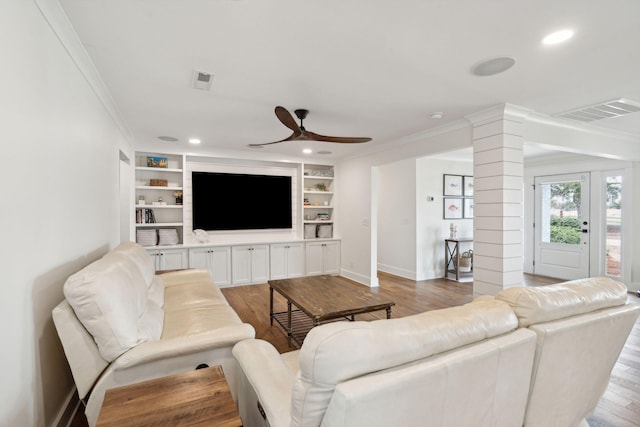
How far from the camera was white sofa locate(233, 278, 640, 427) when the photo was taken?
87 centimetres

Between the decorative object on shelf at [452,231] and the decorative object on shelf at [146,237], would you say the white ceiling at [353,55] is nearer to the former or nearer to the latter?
the decorative object on shelf at [146,237]

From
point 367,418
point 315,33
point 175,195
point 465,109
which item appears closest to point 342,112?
point 465,109

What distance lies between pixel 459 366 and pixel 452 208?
567 centimetres

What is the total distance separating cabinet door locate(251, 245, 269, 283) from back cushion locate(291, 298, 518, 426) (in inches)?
180

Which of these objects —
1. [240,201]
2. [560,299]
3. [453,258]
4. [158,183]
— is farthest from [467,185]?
[158,183]

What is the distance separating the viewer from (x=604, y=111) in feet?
10.5

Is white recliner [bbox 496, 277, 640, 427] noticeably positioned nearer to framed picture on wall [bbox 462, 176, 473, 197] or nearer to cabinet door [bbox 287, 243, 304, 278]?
cabinet door [bbox 287, 243, 304, 278]

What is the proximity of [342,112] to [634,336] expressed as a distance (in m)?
3.83

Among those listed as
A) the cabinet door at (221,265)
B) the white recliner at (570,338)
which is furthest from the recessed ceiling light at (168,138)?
the white recliner at (570,338)

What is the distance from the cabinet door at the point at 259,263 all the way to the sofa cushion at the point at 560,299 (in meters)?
4.47

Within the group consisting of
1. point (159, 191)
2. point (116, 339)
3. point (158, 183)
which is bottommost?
point (116, 339)

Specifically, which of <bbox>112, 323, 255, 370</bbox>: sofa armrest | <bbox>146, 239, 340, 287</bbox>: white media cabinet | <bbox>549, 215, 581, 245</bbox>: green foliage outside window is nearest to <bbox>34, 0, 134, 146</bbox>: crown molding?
<bbox>112, 323, 255, 370</bbox>: sofa armrest

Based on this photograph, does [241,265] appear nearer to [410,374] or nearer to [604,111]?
[410,374]

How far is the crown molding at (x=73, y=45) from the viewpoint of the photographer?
1.51m
